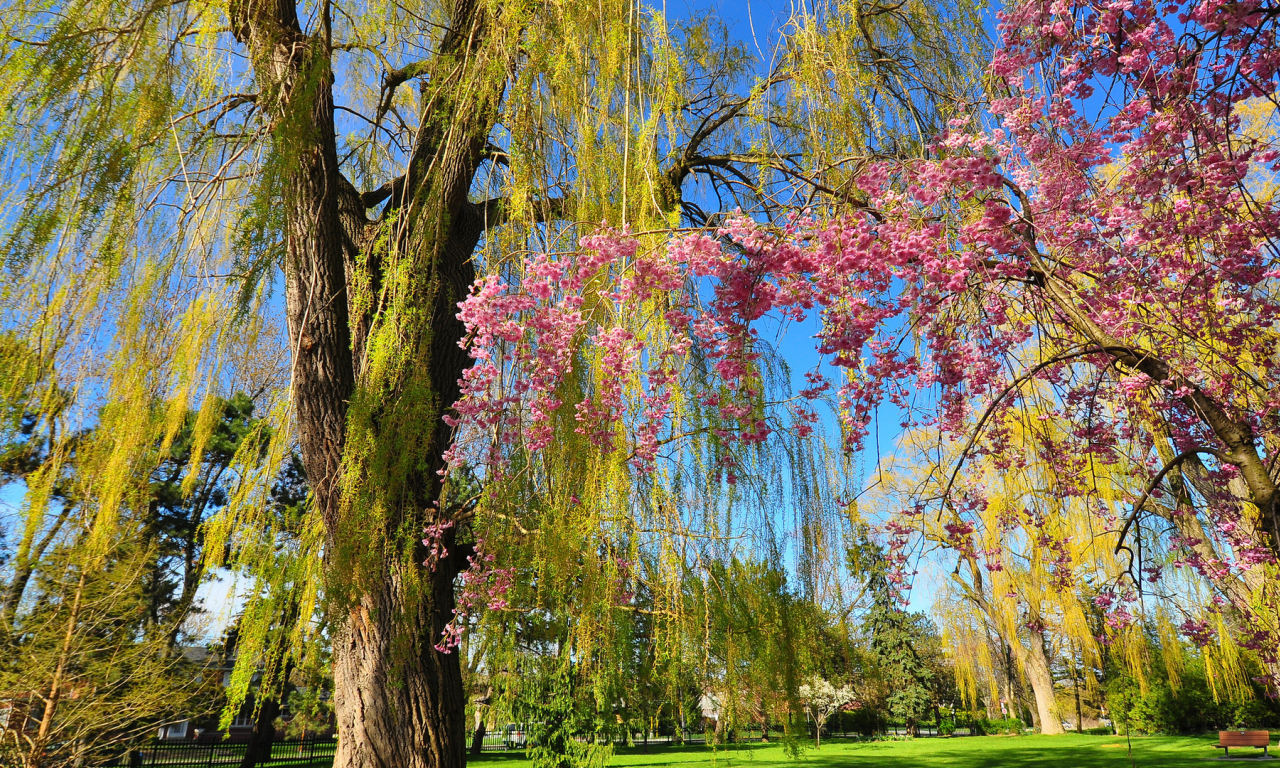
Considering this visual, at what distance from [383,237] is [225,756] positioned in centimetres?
1330

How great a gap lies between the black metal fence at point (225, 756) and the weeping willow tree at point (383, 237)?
335 inches

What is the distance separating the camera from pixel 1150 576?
10.5ft

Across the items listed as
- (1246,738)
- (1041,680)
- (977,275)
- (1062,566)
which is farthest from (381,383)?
(1041,680)

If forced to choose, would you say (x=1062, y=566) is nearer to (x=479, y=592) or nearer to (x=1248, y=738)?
(x=479, y=592)

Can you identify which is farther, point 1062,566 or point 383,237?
point 1062,566

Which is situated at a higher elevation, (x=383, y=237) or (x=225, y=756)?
(x=383, y=237)

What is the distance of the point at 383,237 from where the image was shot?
2.49 metres

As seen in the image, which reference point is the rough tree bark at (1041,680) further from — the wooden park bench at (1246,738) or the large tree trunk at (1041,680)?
the wooden park bench at (1246,738)

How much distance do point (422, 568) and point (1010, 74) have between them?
2.17m

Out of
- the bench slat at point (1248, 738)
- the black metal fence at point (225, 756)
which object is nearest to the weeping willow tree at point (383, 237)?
the black metal fence at point (225, 756)

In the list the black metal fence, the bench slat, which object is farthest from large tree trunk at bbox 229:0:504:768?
the bench slat

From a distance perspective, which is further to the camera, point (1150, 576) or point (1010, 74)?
point (1150, 576)

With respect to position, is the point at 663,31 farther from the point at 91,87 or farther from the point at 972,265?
the point at 91,87

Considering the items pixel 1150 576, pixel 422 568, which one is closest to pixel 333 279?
pixel 422 568
